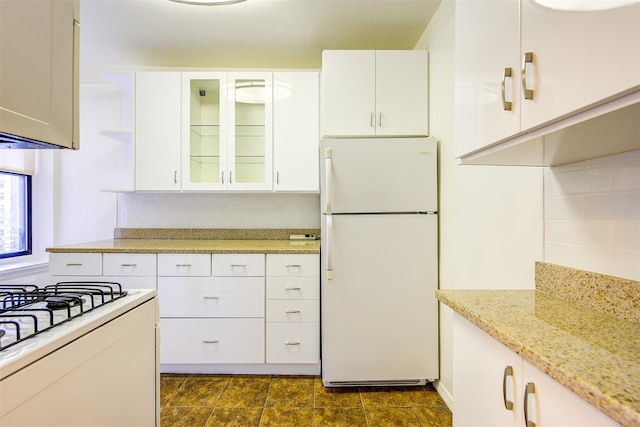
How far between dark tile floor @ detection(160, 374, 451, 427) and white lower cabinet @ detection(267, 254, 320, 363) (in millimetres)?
215

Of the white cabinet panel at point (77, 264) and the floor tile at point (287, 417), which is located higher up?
the white cabinet panel at point (77, 264)

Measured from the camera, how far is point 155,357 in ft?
3.59

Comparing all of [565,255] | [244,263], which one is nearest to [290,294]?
[244,263]

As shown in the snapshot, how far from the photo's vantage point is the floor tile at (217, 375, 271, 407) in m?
1.92

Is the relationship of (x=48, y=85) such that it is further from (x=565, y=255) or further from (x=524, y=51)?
(x=565, y=255)

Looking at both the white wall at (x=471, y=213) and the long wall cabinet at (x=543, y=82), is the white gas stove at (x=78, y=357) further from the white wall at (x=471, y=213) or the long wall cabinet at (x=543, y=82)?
the white wall at (x=471, y=213)

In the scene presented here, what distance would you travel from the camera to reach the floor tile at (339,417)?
173 centimetres

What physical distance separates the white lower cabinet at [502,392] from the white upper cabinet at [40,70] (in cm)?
124

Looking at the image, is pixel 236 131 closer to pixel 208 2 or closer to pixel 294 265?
pixel 208 2

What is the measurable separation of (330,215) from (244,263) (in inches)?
27.7

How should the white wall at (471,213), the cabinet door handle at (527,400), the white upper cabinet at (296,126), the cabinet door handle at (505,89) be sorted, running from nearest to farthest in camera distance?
the cabinet door handle at (527,400) < the cabinet door handle at (505,89) < the white wall at (471,213) < the white upper cabinet at (296,126)

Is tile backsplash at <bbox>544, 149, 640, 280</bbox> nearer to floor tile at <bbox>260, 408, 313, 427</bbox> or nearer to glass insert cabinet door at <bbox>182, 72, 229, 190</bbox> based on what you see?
floor tile at <bbox>260, 408, 313, 427</bbox>

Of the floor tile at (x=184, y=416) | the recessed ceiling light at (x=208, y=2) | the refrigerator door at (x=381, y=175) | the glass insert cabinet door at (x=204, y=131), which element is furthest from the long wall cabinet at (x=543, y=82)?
the floor tile at (x=184, y=416)

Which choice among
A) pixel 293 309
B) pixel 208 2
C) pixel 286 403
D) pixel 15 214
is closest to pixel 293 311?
pixel 293 309
